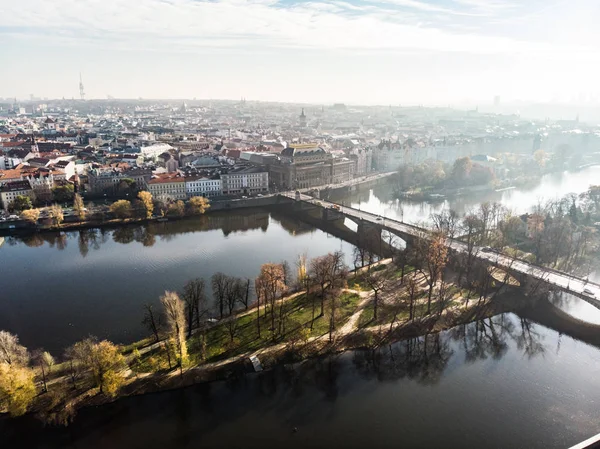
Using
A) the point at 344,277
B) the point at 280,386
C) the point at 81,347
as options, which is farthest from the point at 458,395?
the point at 81,347

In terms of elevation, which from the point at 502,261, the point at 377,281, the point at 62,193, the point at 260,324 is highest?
the point at 62,193

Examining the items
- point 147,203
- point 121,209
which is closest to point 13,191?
point 121,209

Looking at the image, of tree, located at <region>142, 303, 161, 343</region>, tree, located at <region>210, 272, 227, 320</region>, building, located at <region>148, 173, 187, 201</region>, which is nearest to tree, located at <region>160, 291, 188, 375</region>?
tree, located at <region>142, 303, 161, 343</region>

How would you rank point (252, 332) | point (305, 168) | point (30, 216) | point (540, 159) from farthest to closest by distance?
1. point (540, 159)
2. point (305, 168)
3. point (30, 216)
4. point (252, 332)

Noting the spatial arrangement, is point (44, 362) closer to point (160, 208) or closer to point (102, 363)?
point (102, 363)

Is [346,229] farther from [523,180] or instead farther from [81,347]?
[523,180]

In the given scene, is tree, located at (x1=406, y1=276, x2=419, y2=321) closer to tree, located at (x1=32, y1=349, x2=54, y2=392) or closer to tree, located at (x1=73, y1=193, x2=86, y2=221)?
tree, located at (x1=32, y1=349, x2=54, y2=392)

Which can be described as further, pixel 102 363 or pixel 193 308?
pixel 193 308

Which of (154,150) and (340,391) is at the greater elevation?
(154,150)

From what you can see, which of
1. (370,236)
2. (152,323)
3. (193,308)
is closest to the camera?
(152,323)
